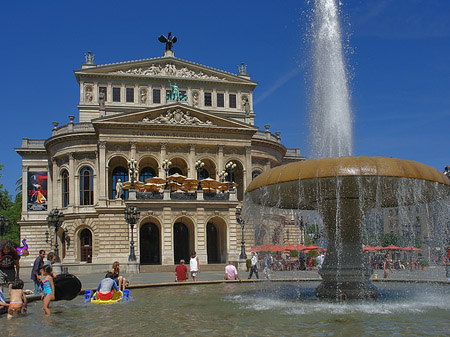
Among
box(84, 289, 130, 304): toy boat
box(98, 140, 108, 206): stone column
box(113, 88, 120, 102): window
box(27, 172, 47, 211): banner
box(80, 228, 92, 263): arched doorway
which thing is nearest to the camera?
box(84, 289, 130, 304): toy boat

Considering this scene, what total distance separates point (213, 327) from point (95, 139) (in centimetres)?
4290

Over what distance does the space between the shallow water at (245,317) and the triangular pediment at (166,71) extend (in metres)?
42.3

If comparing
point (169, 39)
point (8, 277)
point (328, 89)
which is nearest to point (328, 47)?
point (328, 89)

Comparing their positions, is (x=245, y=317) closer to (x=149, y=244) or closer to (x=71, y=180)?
(x=149, y=244)

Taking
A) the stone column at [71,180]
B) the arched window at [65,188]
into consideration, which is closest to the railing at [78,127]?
the stone column at [71,180]

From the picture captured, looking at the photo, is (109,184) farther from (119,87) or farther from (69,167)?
(119,87)

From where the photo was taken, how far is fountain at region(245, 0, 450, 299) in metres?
11.3

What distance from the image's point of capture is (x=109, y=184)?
5188cm

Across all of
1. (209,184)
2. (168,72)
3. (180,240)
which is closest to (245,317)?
(209,184)

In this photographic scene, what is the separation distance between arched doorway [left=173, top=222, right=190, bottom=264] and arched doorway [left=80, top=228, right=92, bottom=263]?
9082mm

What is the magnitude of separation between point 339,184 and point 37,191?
158 feet

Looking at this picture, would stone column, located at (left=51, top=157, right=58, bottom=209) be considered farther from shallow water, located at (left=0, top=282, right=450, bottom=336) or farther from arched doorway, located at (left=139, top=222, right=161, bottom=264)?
shallow water, located at (left=0, top=282, right=450, bottom=336)

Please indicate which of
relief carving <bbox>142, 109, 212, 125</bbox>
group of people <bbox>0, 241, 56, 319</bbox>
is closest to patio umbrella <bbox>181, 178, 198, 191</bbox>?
relief carving <bbox>142, 109, 212, 125</bbox>

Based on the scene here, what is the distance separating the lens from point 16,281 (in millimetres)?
11625
